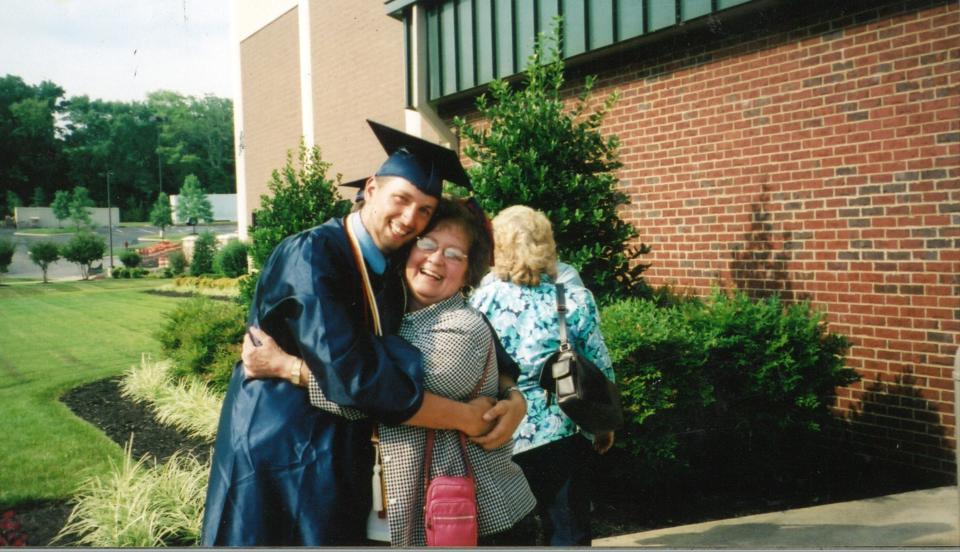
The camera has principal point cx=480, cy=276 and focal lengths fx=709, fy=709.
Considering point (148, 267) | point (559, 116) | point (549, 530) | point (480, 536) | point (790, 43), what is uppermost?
point (790, 43)

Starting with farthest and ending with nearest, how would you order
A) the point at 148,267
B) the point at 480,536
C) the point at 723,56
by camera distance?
the point at 723,56, the point at 148,267, the point at 480,536

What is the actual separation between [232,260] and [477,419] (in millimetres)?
2721

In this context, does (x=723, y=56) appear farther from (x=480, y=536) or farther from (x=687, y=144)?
(x=480, y=536)

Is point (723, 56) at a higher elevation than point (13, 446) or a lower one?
higher

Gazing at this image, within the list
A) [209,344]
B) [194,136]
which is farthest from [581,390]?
[209,344]

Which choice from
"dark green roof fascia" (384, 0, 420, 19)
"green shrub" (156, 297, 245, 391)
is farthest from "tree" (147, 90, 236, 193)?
"dark green roof fascia" (384, 0, 420, 19)

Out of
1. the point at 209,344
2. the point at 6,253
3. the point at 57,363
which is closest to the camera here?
the point at 6,253

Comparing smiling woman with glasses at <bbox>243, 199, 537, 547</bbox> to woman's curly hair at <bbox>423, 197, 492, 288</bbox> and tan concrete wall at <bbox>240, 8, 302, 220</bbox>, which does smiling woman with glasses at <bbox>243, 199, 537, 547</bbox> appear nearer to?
woman's curly hair at <bbox>423, 197, 492, 288</bbox>

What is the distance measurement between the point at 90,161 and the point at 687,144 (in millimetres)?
3947

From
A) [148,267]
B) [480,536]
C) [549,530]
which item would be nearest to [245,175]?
[148,267]

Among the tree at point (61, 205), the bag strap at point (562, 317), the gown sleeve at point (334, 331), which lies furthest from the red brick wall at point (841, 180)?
the tree at point (61, 205)

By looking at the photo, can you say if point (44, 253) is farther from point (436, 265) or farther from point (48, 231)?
point (436, 265)

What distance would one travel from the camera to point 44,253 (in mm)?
2422

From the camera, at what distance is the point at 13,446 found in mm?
2938
